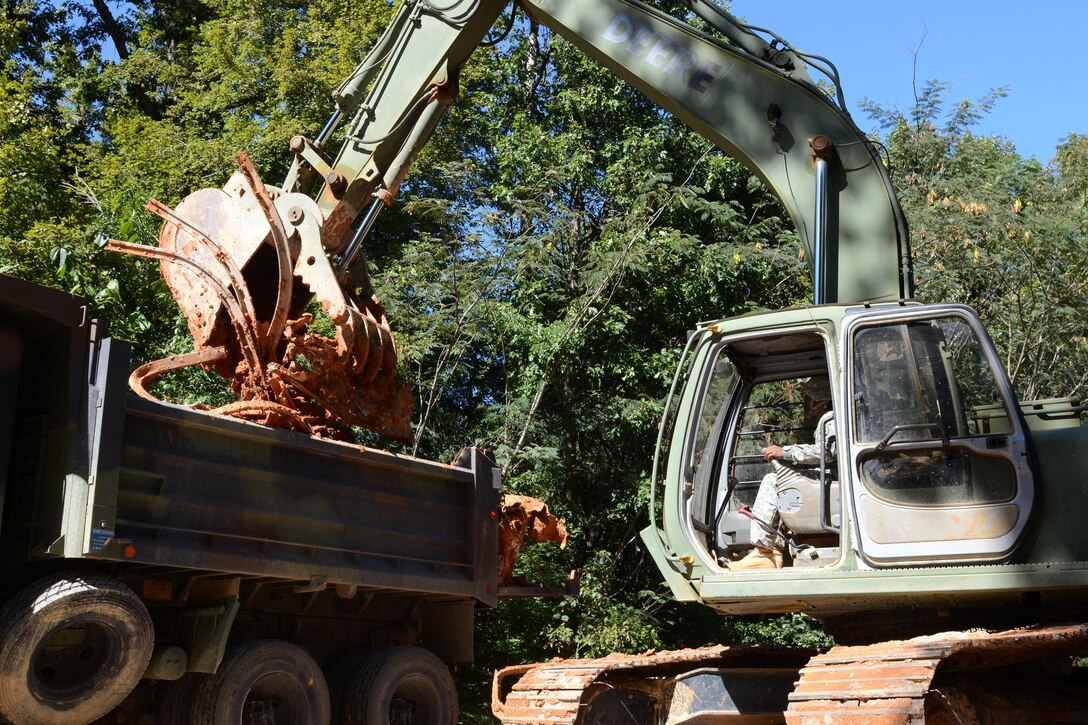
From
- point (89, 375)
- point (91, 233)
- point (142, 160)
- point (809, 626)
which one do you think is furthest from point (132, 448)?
point (142, 160)

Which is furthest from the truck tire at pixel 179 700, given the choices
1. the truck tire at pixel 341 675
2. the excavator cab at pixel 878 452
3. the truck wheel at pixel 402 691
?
the excavator cab at pixel 878 452

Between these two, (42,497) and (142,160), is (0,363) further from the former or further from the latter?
(142,160)

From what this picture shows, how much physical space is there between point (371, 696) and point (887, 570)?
10.5ft

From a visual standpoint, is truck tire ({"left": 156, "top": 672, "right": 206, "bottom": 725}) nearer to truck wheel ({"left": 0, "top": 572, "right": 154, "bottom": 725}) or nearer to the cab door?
truck wheel ({"left": 0, "top": 572, "right": 154, "bottom": 725})

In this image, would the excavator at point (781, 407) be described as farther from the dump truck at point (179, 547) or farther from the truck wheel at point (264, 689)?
the truck wheel at point (264, 689)

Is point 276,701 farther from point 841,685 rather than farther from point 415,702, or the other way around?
point 841,685

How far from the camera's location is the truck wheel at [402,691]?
22.5ft

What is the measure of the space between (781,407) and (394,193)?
3.21 meters

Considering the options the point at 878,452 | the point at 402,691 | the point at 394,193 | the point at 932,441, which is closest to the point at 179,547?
the point at 402,691

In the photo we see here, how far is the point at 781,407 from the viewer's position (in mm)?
7012

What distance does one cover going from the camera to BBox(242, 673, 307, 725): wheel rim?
20.5 feet

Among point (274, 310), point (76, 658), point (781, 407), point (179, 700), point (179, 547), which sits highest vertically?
point (274, 310)

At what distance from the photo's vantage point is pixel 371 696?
6867 mm

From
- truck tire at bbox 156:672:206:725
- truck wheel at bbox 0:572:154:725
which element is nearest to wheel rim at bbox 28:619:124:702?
truck wheel at bbox 0:572:154:725
